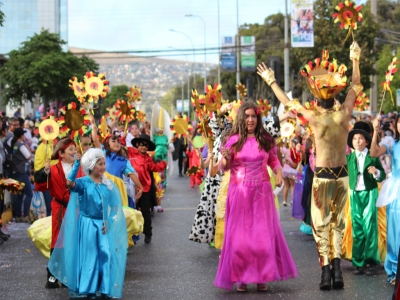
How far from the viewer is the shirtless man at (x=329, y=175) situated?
344 inches

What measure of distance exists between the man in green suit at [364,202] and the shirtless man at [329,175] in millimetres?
955

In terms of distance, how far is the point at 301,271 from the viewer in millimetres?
9789

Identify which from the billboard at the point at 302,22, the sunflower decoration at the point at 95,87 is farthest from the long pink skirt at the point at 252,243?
the billboard at the point at 302,22

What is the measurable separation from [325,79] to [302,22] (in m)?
25.8

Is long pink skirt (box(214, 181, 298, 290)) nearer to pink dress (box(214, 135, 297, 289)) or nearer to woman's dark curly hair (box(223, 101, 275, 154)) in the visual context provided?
pink dress (box(214, 135, 297, 289))

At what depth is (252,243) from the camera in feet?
28.2

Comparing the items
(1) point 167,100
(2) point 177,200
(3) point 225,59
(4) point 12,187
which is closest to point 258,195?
(4) point 12,187

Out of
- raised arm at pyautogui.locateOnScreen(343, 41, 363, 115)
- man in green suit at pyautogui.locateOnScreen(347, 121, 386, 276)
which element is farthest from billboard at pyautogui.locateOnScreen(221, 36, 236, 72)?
raised arm at pyautogui.locateOnScreen(343, 41, 363, 115)

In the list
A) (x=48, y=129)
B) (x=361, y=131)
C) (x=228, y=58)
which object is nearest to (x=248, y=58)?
(x=228, y=58)

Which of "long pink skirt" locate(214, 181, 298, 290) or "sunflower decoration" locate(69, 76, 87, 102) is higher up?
"sunflower decoration" locate(69, 76, 87, 102)

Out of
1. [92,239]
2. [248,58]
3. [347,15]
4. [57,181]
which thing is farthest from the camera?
[248,58]

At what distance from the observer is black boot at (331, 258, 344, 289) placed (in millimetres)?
8641

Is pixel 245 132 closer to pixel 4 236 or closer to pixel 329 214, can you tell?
pixel 329 214

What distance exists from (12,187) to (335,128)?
5504 mm
